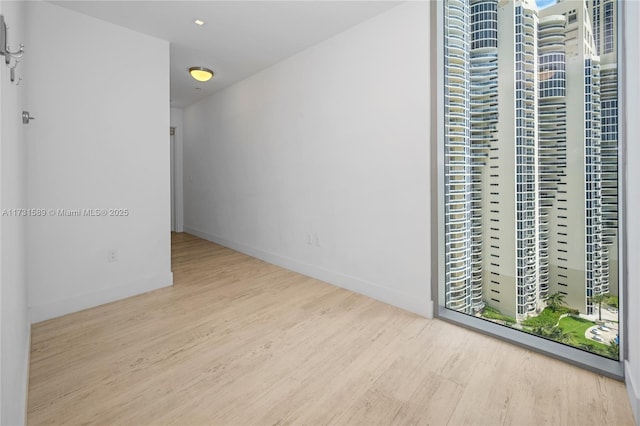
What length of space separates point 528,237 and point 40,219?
3.65 meters

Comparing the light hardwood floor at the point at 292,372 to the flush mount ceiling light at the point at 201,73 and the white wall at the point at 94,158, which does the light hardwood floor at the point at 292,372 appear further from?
the flush mount ceiling light at the point at 201,73

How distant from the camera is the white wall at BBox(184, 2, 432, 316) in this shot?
2449mm

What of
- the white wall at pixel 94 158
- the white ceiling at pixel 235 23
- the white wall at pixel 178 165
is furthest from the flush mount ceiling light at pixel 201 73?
the white wall at pixel 178 165

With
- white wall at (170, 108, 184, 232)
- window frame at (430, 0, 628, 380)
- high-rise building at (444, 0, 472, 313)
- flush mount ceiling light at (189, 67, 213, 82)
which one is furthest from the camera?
white wall at (170, 108, 184, 232)

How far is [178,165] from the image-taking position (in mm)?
5805

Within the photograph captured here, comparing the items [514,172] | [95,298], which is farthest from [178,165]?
[514,172]

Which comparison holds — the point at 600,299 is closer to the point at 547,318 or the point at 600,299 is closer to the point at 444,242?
the point at 547,318

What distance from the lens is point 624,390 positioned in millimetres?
1562

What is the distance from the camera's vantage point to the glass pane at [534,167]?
5.85ft

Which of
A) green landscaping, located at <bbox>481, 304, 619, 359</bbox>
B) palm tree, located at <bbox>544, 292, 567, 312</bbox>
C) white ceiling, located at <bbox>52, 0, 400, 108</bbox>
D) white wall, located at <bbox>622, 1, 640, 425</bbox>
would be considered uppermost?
white ceiling, located at <bbox>52, 0, 400, 108</bbox>

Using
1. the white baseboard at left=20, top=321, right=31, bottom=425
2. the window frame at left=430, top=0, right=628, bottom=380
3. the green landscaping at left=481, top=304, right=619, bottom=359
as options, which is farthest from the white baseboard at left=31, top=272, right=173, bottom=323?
the green landscaping at left=481, top=304, right=619, bottom=359

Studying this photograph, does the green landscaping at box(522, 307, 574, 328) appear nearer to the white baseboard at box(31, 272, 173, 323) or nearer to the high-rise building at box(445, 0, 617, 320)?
the high-rise building at box(445, 0, 617, 320)

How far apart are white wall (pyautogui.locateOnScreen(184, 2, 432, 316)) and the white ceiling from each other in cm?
18

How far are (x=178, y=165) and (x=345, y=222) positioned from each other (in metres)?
4.20
